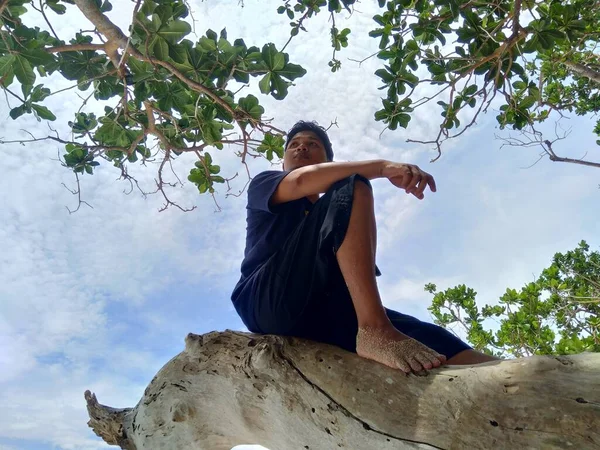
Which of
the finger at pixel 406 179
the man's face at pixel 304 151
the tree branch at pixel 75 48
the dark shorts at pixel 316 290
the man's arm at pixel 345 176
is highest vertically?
the tree branch at pixel 75 48

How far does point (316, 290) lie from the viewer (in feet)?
5.25

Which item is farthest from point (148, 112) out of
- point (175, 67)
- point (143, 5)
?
point (143, 5)

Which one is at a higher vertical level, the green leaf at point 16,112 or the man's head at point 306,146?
the green leaf at point 16,112

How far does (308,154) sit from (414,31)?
117 centimetres

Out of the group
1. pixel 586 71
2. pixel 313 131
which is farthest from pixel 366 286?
pixel 586 71

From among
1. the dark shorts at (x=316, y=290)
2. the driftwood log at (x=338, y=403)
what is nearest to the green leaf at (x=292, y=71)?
the dark shorts at (x=316, y=290)

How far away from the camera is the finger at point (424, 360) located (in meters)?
1.23

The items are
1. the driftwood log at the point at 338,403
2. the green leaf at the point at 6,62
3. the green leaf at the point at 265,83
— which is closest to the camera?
the driftwood log at the point at 338,403

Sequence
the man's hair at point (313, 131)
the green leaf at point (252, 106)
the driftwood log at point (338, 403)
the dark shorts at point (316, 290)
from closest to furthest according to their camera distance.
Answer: the driftwood log at point (338, 403), the dark shorts at point (316, 290), the man's hair at point (313, 131), the green leaf at point (252, 106)

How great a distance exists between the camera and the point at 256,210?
192 cm

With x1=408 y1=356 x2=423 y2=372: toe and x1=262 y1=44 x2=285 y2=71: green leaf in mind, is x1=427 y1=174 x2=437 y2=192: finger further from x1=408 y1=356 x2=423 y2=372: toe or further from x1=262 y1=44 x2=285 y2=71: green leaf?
x1=262 y1=44 x2=285 y2=71: green leaf

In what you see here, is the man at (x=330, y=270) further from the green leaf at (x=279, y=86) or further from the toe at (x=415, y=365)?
the green leaf at (x=279, y=86)

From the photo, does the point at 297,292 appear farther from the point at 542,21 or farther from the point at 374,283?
the point at 542,21

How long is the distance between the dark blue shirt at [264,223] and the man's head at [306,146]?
25 cm
